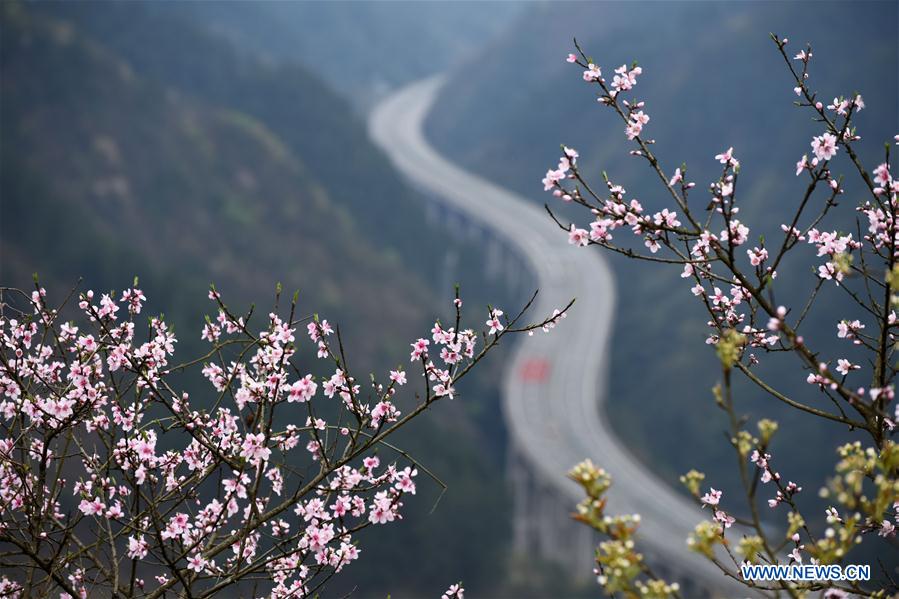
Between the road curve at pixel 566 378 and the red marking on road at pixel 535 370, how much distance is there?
340 millimetres

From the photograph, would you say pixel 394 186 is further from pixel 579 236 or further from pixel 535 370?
pixel 579 236

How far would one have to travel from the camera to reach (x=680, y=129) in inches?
4449

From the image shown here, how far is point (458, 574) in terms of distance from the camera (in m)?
61.5

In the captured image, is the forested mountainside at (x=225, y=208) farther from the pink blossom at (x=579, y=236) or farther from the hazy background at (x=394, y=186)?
the pink blossom at (x=579, y=236)

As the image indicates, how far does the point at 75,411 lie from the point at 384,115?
474 feet

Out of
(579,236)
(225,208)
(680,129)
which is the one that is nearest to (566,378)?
(225,208)

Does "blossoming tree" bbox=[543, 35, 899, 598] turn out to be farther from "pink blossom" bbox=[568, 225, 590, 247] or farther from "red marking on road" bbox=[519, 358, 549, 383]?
"red marking on road" bbox=[519, 358, 549, 383]

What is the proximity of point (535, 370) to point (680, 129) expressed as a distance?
4287 centimetres

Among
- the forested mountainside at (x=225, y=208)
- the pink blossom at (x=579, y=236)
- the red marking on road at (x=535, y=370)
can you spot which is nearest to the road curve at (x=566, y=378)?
the red marking on road at (x=535, y=370)

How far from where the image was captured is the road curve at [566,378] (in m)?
66.5

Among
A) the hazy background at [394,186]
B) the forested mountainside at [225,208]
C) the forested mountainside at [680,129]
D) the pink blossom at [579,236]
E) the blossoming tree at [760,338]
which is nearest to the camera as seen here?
the blossoming tree at [760,338]

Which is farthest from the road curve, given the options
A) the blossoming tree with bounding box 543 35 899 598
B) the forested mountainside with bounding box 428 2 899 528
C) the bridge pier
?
the blossoming tree with bounding box 543 35 899 598

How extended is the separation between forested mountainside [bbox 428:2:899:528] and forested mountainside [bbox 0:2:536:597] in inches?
594

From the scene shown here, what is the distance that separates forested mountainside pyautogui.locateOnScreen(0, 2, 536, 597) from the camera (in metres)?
63.8
